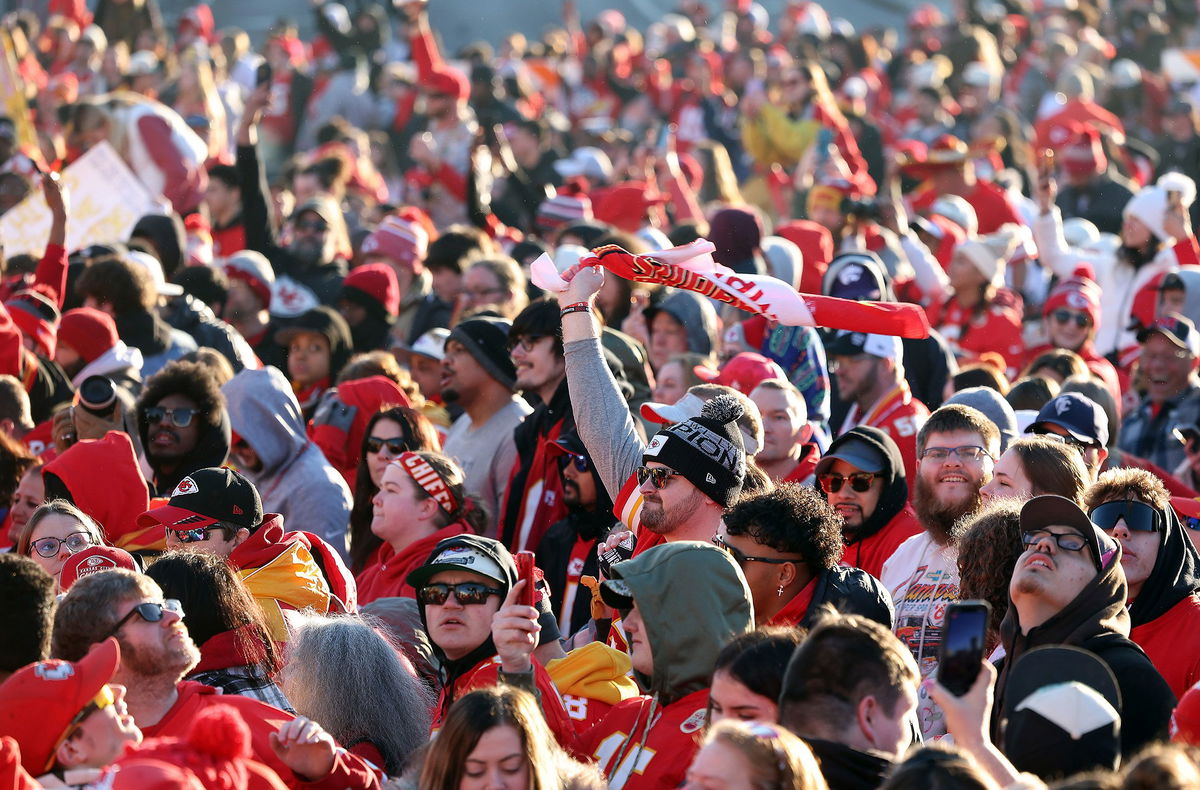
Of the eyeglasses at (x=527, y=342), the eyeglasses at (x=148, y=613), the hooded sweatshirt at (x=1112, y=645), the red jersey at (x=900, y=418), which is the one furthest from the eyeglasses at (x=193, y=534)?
the red jersey at (x=900, y=418)

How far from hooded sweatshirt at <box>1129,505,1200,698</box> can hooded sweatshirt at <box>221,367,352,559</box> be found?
11.2 ft

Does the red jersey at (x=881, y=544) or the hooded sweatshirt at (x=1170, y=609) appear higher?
the hooded sweatshirt at (x=1170, y=609)

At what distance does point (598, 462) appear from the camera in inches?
246

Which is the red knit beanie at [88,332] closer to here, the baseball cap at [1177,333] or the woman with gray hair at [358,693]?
the woman with gray hair at [358,693]

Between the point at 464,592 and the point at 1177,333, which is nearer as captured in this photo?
the point at 464,592

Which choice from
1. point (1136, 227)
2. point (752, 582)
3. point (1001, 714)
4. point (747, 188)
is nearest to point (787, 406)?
point (752, 582)

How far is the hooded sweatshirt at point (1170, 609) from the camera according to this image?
16.7 ft

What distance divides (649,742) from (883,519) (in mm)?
2028

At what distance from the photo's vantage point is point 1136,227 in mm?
11109

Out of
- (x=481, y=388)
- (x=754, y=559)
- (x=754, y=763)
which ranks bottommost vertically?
(x=481, y=388)

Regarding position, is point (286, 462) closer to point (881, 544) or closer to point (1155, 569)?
point (881, 544)

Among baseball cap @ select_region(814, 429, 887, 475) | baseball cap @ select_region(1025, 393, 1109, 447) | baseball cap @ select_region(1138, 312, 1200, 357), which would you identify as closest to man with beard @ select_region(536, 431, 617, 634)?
baseball cap @ select_region(814, 429, 887, 475)

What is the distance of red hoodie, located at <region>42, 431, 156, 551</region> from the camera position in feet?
21.8

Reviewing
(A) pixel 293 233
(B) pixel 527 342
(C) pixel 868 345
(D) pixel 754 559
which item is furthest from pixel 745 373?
(A) pixel 293 233
